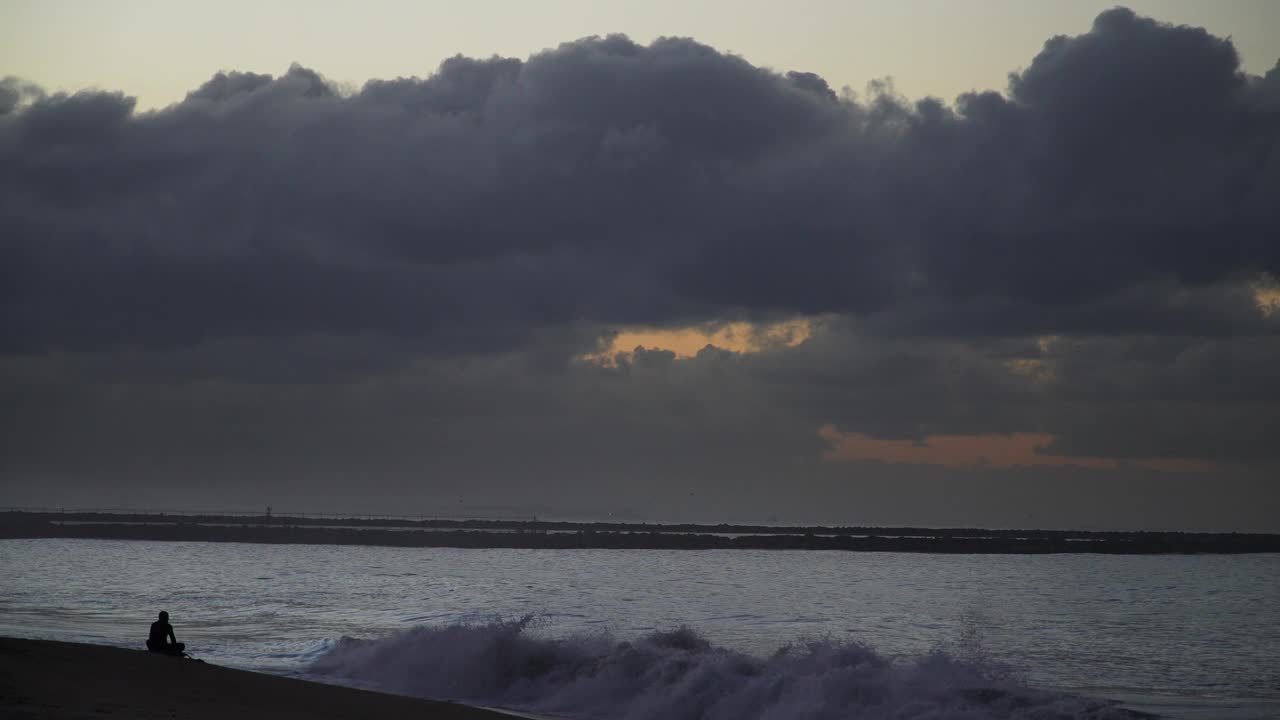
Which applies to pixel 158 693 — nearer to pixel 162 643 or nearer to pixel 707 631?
pixel 162 643

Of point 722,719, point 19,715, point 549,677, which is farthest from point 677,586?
point 19,715

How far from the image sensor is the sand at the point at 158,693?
48.6 ft

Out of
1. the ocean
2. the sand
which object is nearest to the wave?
the ocean

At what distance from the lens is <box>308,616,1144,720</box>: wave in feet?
67.5

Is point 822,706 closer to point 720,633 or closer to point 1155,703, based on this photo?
point 1155,703

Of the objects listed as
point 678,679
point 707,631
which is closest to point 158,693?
point 678,679

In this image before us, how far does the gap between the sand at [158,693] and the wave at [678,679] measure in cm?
411

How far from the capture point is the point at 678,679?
2347cm

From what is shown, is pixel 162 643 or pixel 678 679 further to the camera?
pixel 162 643

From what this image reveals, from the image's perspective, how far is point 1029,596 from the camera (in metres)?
51.9

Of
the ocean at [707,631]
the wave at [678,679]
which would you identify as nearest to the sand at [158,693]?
the ocean at [707,631]

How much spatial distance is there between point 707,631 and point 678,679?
41.0ft

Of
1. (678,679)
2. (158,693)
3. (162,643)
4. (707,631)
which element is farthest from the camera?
(707,631)

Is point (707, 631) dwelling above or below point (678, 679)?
below
